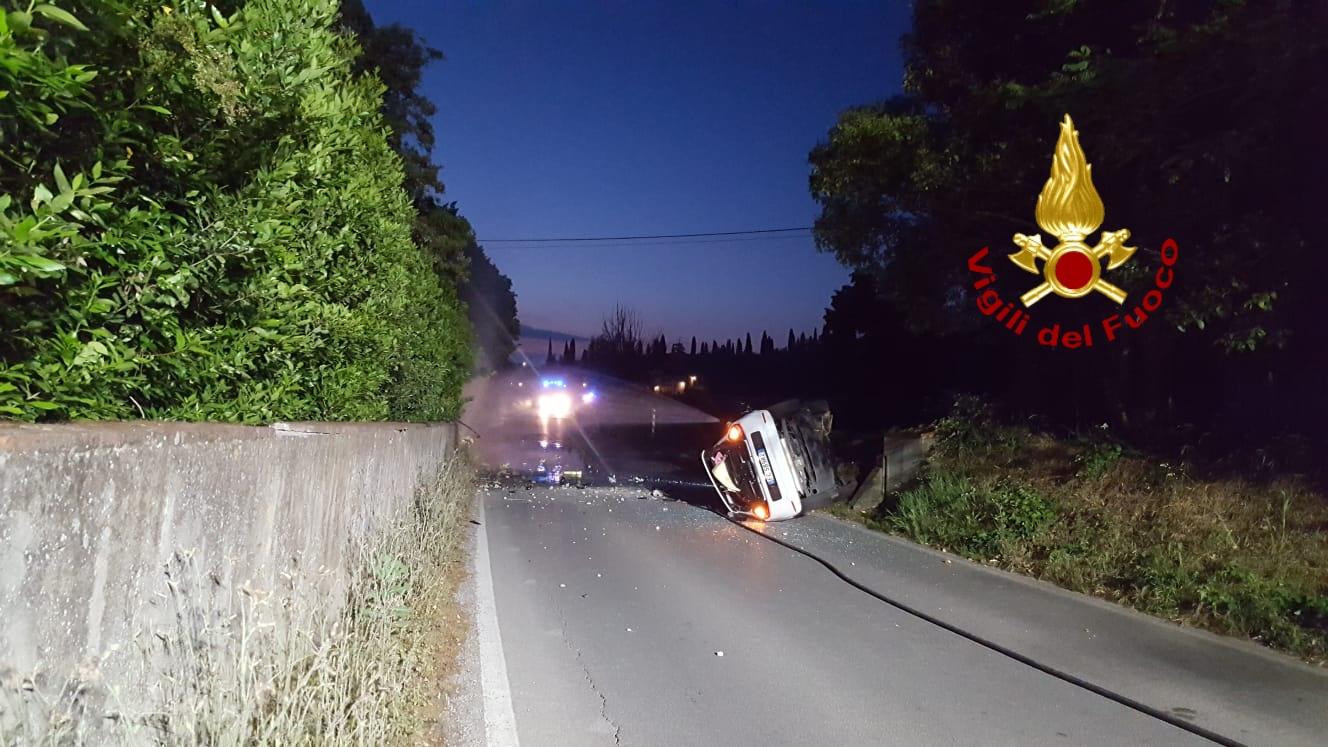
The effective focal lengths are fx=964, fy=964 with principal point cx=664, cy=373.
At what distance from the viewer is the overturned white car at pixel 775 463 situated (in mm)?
16156

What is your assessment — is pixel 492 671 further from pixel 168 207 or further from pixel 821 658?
pixel 168 207

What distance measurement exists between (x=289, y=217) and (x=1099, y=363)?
1435cm

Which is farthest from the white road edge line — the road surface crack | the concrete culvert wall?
the concrete culvert wall

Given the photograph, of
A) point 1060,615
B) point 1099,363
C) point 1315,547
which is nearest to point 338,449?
point 1060,615

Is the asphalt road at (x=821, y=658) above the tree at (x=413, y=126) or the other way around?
the other way around

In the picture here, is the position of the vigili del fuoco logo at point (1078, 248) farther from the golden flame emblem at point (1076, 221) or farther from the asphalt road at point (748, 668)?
the asphalt road at point (748, 668)

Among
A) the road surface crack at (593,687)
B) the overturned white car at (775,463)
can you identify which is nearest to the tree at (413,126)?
the overturned white car at (775,463)

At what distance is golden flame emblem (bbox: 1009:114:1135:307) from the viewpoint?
1255cm

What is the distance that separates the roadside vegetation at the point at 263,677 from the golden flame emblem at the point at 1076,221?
10.1 metres

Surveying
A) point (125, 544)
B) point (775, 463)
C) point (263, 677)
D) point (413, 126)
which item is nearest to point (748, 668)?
point (263, 677)

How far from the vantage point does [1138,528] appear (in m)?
10.9

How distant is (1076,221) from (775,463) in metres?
6.09

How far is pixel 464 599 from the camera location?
30.8 feet

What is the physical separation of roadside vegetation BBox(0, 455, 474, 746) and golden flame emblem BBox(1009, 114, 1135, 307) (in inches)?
399
